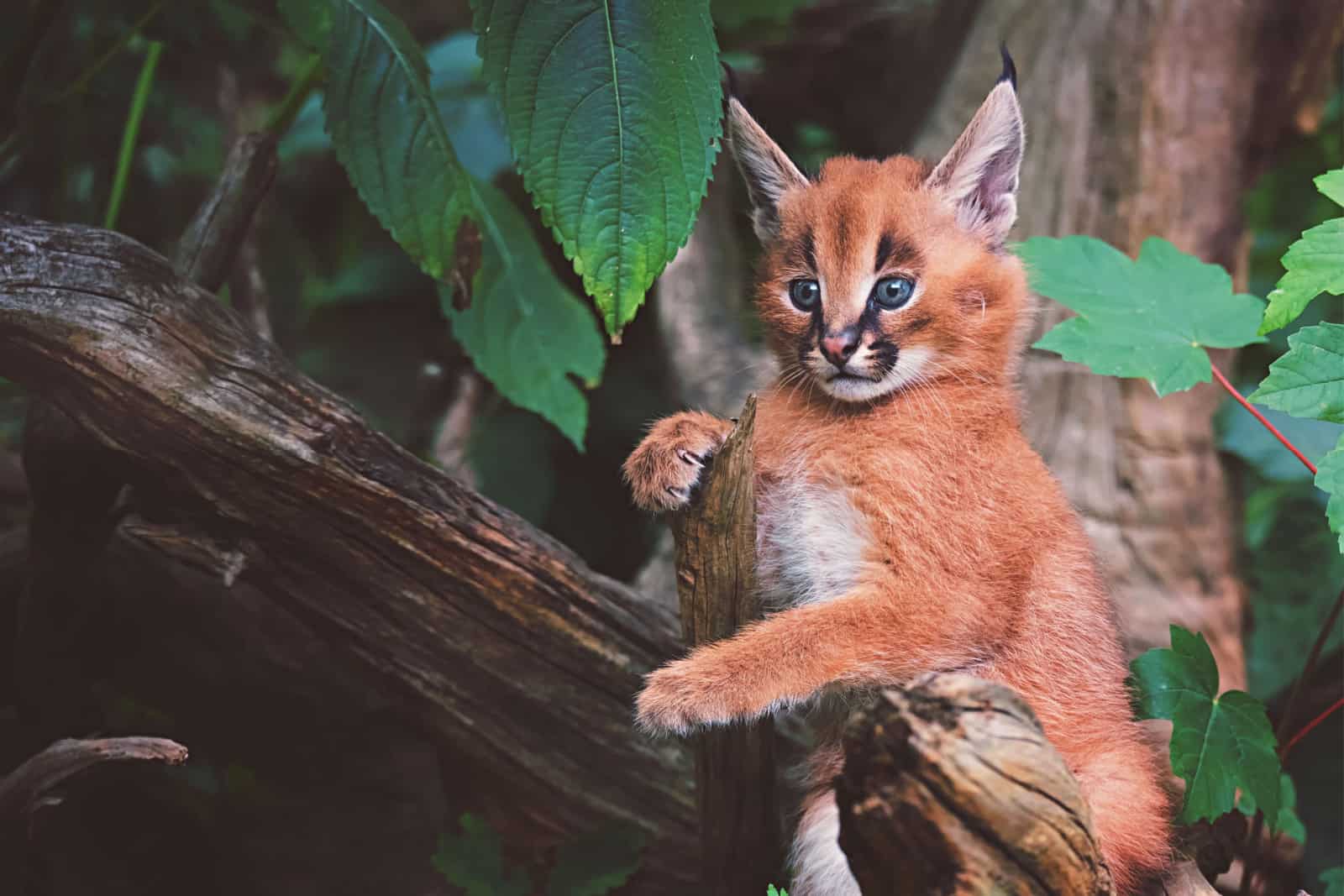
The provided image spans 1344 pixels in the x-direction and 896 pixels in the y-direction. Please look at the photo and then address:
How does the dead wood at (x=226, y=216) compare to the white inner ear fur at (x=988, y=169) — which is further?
the dead wood at (x=226, y=216)

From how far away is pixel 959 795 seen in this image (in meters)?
1.66

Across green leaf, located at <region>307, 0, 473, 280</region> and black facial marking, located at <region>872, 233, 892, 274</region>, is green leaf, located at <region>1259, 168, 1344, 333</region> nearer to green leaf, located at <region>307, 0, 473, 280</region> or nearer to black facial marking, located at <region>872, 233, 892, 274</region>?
black facial marking, located at <region>872, 233, 892, 274</region>

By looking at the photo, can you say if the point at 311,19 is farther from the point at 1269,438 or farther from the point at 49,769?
the point at 1269,438

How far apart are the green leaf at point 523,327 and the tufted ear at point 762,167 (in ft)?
2.76

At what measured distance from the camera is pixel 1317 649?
2912 mm

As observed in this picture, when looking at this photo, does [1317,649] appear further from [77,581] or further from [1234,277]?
[77,581]

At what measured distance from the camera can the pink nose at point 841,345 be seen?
106 inches

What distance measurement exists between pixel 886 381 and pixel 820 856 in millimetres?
1107

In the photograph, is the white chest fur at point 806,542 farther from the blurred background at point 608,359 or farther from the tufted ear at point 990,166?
the blurred background at point 608,359

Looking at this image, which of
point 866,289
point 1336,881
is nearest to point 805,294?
point 866,289

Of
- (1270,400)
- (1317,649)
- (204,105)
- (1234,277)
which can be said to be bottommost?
(1317,649)

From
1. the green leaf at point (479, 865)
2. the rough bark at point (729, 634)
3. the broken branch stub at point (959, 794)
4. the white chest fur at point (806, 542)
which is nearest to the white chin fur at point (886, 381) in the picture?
the white chest fur at point (806, 542)

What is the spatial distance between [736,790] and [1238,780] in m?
1.11

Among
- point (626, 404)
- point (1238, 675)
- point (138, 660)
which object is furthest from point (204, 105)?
point (1238, 675)
